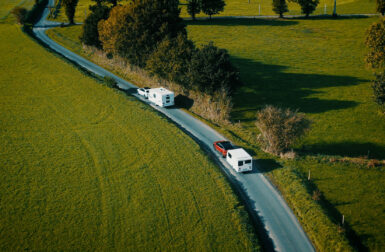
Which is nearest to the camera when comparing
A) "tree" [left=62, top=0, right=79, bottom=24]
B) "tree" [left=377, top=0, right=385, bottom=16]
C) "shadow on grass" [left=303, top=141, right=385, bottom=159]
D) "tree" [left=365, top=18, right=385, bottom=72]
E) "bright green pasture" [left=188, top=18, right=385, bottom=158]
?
"shadow on grass" [left=303, top=141, right=385, bottom=159]

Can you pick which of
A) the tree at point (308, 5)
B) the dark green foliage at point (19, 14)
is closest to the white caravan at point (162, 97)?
the tree at point (308, 5)

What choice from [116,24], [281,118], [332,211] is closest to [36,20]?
[116,24]

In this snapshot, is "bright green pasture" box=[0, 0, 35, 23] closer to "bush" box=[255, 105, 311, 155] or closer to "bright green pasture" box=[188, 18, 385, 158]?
"bright green pasture" box=[188, 18, 385, 158]

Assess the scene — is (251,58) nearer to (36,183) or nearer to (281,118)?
(281,118)

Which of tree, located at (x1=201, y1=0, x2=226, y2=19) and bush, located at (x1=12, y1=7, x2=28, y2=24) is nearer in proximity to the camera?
tree, located at (x1=201, y1=0, x2=226, y2=19)

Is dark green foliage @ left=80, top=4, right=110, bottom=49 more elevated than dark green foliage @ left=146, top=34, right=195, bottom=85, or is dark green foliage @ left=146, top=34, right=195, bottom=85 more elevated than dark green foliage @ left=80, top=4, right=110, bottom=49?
dark green foliage @ left=80, top=4, right=110, bottom=49

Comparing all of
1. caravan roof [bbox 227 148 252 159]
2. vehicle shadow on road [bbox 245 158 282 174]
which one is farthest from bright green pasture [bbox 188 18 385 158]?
caravan roof [bbox 227 148 252 159]

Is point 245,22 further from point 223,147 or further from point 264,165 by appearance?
point 264,165
